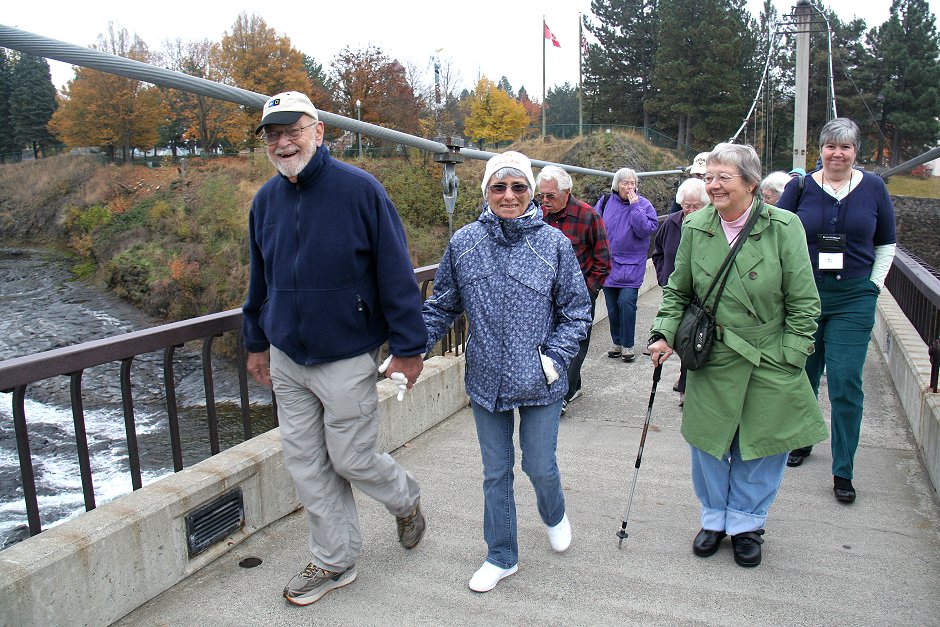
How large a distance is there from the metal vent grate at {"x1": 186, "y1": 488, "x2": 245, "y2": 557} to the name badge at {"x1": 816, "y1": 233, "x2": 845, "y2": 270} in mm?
3269

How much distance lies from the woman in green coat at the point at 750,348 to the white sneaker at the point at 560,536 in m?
0.59

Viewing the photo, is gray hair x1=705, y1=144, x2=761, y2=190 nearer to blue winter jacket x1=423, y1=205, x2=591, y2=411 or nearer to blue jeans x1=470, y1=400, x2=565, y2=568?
blue winter jacket x1=423, y1=205, x2=591, y2=411

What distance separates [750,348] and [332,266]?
71.6 inches

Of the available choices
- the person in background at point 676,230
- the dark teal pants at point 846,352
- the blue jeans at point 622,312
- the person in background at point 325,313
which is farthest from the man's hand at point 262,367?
the blue jeans at point 622,312

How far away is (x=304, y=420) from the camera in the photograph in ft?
9.85

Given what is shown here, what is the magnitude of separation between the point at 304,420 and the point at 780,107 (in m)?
66.2

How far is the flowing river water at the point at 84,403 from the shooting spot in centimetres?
1731

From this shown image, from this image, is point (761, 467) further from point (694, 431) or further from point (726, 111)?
point (726, 111)

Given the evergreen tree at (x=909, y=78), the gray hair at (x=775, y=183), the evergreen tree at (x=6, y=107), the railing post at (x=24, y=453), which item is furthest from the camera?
the evergreen tree at (x=909, y=78)

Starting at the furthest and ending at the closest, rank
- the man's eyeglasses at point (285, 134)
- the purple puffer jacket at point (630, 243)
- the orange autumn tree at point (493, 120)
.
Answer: the orange autumn tree at point (493, 120), the purple puffer jacket at point (630, 243), the man's eyeglasses at point (285, 134)

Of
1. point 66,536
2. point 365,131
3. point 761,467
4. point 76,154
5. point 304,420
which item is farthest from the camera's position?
point 76,154

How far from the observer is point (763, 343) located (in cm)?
323

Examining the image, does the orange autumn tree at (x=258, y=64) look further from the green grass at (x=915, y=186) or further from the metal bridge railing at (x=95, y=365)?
the metal bridge railing at (x=95, y=365)

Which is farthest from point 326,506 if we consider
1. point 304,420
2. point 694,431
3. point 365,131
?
point 365,131
